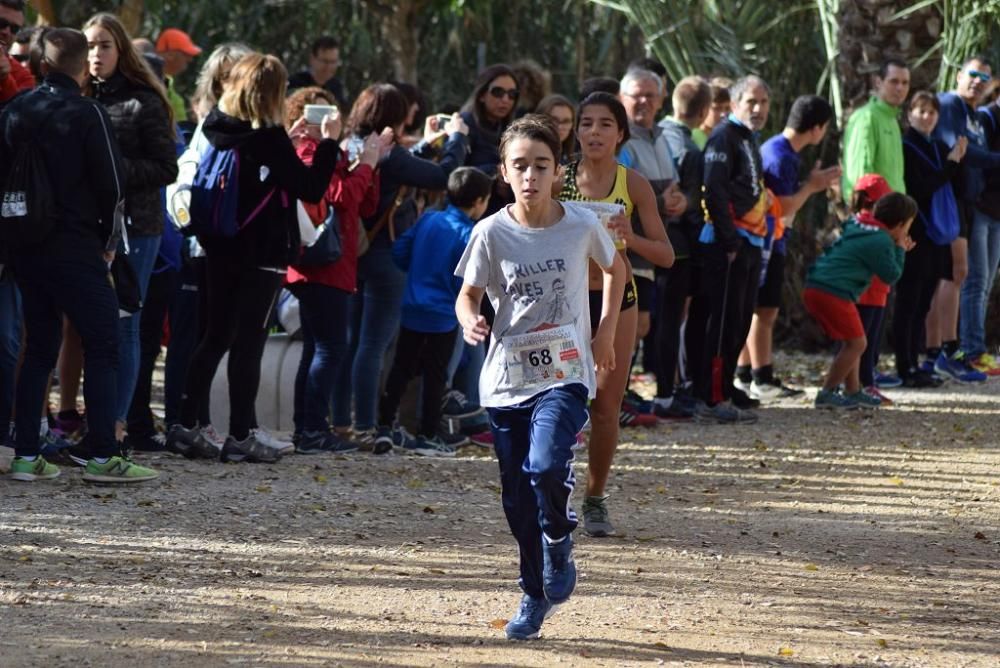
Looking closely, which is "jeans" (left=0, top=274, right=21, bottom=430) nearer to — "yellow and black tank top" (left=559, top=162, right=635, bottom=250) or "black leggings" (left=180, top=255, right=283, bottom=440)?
"black leggings" (left=180, top=255, right=283, bottom=440)

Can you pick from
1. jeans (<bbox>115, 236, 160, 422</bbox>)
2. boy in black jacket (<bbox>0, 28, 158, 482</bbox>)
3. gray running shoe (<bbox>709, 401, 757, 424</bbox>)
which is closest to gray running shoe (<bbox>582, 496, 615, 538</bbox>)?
boy in black jacket (<bbox>0, 28, 158, 482</bbox>)

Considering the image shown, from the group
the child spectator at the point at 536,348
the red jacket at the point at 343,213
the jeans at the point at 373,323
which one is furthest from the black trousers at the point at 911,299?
the child spectator at the point at 536,348

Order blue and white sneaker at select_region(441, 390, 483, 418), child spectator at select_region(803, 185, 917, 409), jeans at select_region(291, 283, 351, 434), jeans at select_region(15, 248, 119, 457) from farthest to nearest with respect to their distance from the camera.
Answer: child spectator at select_region(803, 185, 917, 409) < blue and white sneaker at select_region(441, 390, 483, 418) < jeans at select_region(291, 283, 351, 434) < jeans at select_region(15, 248, 119, 457)

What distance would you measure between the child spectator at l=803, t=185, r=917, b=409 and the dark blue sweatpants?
21.1 feet

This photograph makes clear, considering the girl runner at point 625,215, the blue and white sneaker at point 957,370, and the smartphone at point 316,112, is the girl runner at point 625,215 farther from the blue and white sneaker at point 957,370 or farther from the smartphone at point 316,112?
the blue and white sneaker at point 957,370

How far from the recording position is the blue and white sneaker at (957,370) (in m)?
13.6

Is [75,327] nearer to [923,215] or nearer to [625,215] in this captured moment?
[625,215]

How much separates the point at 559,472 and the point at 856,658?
1.07 m

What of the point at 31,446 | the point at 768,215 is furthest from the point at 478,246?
the point at 768,215

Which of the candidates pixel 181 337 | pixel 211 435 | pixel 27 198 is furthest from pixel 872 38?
pixel 27 198

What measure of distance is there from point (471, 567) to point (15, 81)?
3.35 meters

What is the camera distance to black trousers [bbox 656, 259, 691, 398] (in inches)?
448

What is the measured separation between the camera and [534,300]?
571cm

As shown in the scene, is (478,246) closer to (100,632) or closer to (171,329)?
(100,632)
